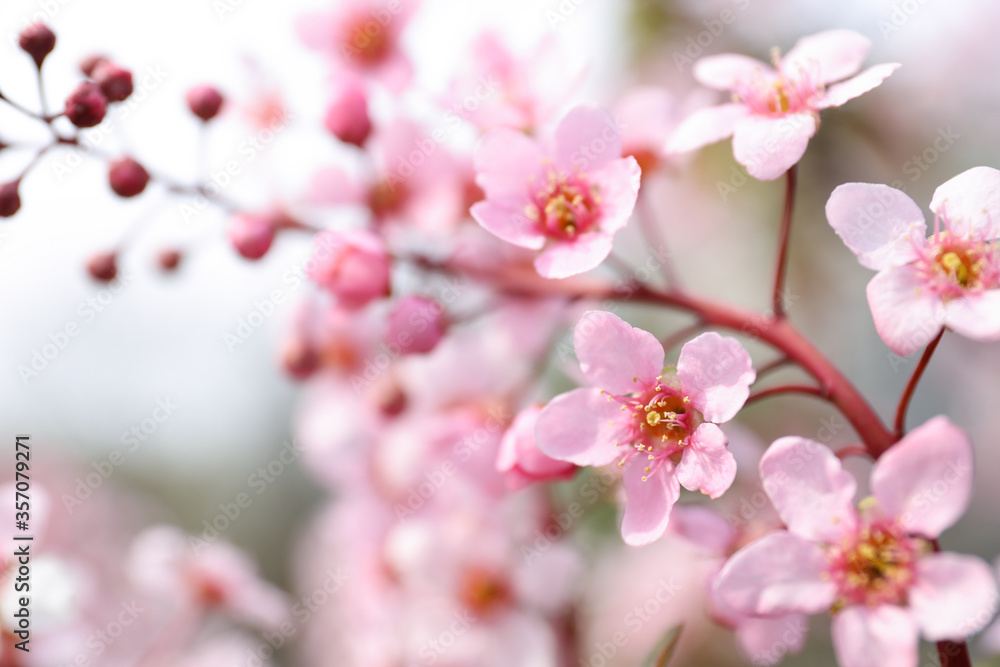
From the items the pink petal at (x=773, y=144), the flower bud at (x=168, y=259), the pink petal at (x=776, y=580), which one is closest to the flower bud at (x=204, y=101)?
the flower bud at (x=168, y=259)

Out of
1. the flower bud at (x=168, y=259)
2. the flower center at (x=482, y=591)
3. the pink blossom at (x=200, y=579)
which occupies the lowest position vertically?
the pink blossom at (x=200, y=579)

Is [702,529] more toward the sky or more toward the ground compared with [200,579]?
more toward the sky

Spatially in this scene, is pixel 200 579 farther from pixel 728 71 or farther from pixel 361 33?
pixel 728 71

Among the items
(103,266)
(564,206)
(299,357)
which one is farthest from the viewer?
(299,357)

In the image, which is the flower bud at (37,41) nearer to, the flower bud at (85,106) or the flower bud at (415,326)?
the flower bud at (85,106)

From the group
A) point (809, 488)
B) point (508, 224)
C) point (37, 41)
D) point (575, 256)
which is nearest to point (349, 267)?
point (508, 224)

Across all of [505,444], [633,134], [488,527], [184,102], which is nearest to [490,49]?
[633,134]

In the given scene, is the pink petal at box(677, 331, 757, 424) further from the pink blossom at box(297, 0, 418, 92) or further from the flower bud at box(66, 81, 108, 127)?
the pink blossom at box(297, 0, 418, 92)
